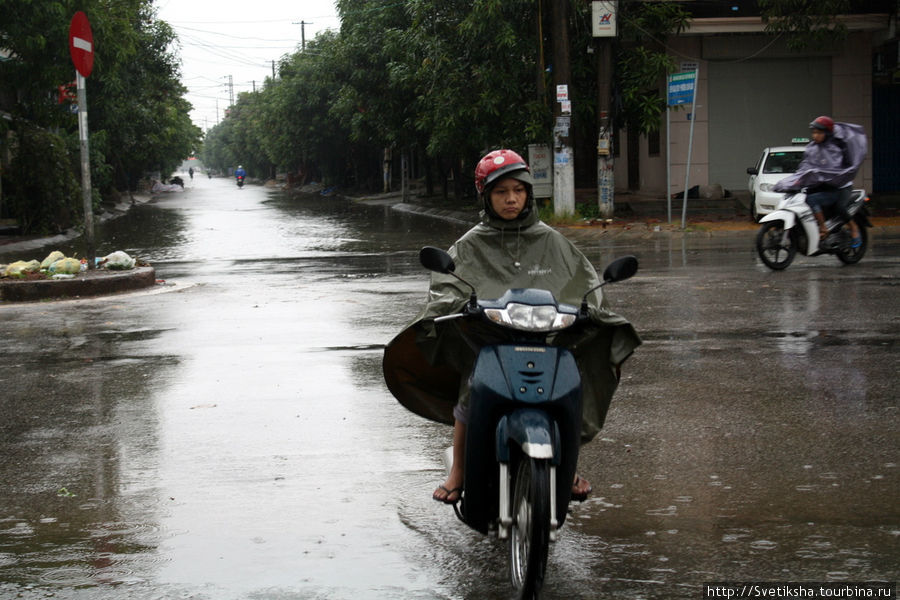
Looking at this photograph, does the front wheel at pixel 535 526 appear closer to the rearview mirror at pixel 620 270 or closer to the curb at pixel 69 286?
the rearview mirror at pixel 620 270

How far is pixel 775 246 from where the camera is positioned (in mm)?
12664

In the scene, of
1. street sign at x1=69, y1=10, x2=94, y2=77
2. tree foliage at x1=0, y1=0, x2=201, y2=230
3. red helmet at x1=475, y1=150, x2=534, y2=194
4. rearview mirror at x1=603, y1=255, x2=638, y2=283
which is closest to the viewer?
rearview mirror at x1=603, y1=255, x2=638, y2=283

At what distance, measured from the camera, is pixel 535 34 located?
961 inches

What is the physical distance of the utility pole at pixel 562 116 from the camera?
22.4 metres

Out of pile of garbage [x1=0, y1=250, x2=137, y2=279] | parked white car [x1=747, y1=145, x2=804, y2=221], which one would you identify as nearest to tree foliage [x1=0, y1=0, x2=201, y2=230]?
pile of garbage [x1=0, y1=250, x2=137, y2=279]

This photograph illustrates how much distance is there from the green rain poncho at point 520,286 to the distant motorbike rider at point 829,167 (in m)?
9.21

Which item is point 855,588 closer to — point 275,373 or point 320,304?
point 275,373

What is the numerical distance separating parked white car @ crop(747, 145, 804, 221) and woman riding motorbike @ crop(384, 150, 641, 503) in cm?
1681

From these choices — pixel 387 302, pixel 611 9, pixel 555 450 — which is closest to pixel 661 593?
pixel 555 450

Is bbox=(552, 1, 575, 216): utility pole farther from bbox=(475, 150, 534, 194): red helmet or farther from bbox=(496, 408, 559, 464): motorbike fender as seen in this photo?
bbox=(496, 408, 559, 464): motorbike fender

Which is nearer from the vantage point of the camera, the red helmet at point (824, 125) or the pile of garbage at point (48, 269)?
the red helmet at point (824, 125)

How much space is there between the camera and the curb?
12078 mm

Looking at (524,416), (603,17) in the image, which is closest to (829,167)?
(524,416)

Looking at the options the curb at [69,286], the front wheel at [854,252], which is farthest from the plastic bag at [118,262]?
the front wheel at [854,252]
